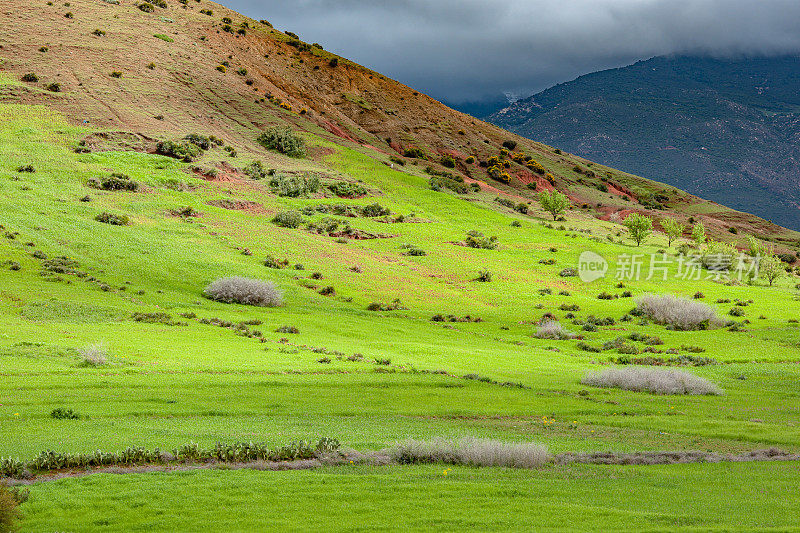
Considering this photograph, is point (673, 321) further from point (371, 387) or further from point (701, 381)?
point (371, 387)

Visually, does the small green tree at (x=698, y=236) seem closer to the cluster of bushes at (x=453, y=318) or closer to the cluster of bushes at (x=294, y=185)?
the cluster of bushes at (x=294, y=185)

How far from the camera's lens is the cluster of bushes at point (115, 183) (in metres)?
63.2

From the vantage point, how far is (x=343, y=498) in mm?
10477

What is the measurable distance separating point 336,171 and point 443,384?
6856cm

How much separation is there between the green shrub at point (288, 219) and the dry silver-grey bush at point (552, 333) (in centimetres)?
3320

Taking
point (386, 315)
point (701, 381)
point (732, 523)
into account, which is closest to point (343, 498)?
point (732, 523)

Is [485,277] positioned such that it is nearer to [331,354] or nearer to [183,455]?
[331,354]

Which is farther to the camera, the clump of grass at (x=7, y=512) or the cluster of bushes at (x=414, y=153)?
the cluster of bushes at (x=414, y=153)

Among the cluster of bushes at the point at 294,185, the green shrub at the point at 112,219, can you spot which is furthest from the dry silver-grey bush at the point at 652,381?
the cluster of bushes at the point at 294,185

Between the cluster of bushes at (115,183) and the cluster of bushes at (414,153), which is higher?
the cluster of bushes at (414,153)

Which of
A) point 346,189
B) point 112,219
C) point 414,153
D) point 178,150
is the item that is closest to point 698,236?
point 346,189

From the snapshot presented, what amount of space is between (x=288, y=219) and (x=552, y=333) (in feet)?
114

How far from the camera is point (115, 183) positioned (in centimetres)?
6412

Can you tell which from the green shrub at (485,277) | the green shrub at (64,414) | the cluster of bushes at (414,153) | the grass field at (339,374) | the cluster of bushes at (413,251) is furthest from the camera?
the cluster of bushes at (414,153)
